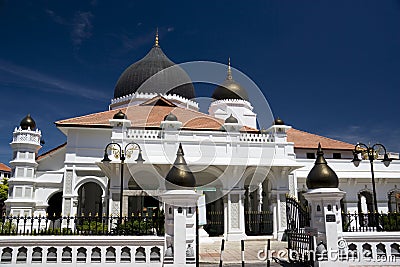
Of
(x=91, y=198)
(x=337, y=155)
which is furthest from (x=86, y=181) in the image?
(x=337, y=155)

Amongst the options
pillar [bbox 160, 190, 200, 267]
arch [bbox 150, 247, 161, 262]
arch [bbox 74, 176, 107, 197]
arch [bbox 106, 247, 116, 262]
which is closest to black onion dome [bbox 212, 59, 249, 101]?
arch [bbox 74, 176, 107, 197]

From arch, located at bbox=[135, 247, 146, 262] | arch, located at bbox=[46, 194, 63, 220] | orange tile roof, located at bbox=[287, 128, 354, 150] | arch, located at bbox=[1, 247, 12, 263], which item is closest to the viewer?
arch, located at bbox=[1, 247, 12, 263]

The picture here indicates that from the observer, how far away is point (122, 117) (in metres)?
17.6

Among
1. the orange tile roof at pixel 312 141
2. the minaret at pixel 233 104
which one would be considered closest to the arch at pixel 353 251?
the orange tile roof at pixel 312 141

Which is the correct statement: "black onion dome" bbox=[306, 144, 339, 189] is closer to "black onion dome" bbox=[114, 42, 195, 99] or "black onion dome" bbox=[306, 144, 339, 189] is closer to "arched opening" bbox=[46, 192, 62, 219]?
"arched opening" bbox=[46, 192, 62, 219]

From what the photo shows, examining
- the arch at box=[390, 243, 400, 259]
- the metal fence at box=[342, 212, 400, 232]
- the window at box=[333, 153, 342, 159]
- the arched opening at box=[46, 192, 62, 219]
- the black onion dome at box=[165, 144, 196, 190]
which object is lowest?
the arch at box=[390, 243, 400, 259]

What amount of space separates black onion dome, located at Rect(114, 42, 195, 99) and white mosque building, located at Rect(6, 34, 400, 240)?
80 millimetres

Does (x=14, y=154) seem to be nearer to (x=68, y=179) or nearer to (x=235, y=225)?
(x=68, y=179)

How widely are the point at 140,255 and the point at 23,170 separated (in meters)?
15.3

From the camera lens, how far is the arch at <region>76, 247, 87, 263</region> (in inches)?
350

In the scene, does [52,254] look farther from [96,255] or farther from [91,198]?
[91,198]

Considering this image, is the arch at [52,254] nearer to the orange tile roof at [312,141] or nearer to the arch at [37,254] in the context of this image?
the arch at [37,254]

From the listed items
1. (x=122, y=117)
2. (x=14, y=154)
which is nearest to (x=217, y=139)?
(x=122, y=117)

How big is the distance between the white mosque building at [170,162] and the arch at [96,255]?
3900 millimetres
